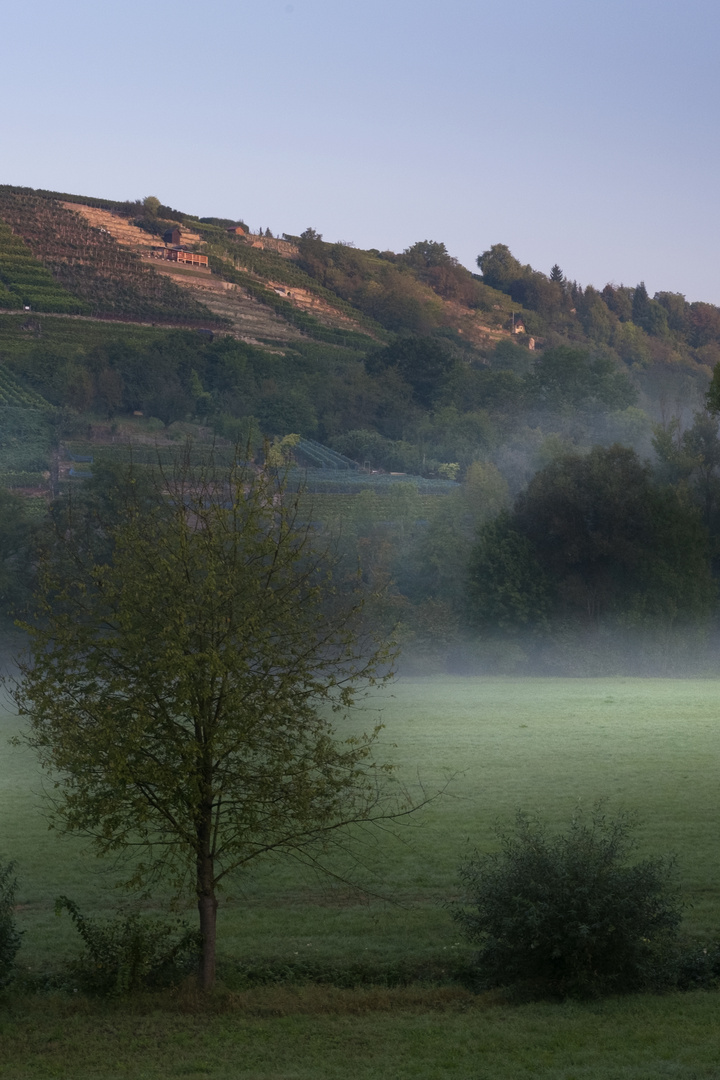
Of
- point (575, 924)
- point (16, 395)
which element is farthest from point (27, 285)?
point (575, 924)

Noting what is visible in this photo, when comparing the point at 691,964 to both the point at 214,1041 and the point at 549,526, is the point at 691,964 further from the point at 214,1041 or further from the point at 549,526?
the point at 549,526

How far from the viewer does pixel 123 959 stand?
11.6m

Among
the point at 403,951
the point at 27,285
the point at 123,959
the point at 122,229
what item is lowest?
the point at 403,951

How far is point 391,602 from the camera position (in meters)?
49.1

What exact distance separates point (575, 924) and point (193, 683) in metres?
4.58

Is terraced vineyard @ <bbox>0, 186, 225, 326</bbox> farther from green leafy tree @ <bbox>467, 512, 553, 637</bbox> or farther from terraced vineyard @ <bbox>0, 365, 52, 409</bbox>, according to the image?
green leafy tree @ <bbox>467, 512, 553, 637</bbox>

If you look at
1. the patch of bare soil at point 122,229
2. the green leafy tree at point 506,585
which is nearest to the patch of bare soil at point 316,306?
the patch of bare soil at point 122,229

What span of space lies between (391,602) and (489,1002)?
124ft

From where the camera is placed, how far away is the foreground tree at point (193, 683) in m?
10.9

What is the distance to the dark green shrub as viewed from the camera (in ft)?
37.8

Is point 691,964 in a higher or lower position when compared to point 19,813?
higher

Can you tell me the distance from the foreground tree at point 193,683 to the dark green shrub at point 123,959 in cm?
57

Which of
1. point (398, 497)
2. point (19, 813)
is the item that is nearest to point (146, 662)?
point (19, 813)

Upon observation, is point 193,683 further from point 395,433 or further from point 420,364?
point 420,364
